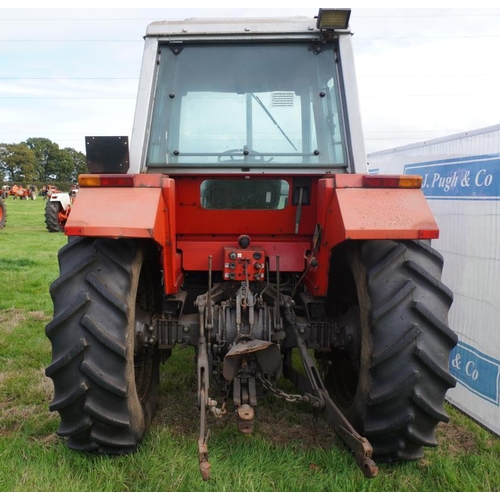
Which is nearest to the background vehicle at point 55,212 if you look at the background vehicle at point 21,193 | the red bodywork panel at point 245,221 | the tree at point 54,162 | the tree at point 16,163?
the red bodywork panel at point 245,221

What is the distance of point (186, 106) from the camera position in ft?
10.0

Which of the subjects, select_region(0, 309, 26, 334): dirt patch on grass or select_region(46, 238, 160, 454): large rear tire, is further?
select_region(0, 309, 26, 334): dirt patch on grass

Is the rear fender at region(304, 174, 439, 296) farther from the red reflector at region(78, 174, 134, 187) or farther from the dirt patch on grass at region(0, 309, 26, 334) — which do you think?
the dirt patch on grass at region(0, 309, 26, 334)

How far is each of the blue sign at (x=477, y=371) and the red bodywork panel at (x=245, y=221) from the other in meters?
1.43

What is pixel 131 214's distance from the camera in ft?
7.86

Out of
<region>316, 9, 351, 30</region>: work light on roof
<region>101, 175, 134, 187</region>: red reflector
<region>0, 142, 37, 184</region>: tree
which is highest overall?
<region>0, 142, 37, 184</region>: tree

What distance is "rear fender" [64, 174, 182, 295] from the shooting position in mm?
2324

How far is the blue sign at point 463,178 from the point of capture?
11.1ft

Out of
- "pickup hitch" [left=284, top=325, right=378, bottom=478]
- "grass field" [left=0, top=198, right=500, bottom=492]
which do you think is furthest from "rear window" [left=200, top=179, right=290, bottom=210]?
"grass field" [left=0, top=198, right=500, bottom=492]

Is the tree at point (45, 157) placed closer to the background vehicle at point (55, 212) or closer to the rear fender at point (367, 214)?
the background vehicle at point (55, 212)

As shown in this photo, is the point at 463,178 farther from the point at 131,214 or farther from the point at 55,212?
the point at 55,212

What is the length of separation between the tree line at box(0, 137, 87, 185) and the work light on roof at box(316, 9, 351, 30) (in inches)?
2818

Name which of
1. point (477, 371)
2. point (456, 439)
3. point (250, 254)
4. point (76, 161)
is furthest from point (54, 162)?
point (456, 439)

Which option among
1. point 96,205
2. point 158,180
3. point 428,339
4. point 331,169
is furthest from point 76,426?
point 331,169
